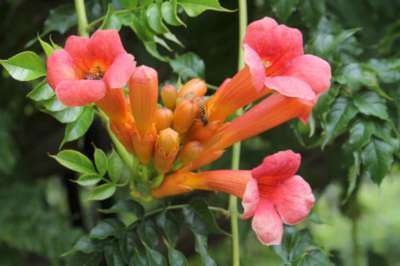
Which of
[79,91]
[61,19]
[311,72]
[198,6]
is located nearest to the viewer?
[79,91]

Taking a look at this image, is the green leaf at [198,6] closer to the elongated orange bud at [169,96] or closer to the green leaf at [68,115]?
the elongated orange bud at [169,96]

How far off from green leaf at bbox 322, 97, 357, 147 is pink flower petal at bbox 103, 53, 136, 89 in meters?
0.61

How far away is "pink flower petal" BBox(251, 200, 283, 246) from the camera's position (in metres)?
1.36

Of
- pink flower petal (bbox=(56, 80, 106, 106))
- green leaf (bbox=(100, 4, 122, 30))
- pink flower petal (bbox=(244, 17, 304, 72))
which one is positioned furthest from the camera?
green leaf (bbox=(100, 4, 122, 30))

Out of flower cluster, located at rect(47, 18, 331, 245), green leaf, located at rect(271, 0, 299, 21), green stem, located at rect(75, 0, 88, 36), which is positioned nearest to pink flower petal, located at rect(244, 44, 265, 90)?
flower cluster, located at rect(47, 18, 331, 245)

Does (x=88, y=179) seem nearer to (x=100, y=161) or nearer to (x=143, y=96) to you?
(x=100, y=161)

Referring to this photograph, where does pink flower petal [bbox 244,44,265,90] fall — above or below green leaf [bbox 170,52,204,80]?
above

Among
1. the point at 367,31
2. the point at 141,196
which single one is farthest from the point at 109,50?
the point at 367,31

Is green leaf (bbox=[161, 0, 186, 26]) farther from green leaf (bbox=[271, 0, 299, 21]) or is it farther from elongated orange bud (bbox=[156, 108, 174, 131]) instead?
green leaf (bbox=[271, 0, 299, 21])

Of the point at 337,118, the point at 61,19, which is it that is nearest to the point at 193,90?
the point at 337,118

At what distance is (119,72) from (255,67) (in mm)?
237

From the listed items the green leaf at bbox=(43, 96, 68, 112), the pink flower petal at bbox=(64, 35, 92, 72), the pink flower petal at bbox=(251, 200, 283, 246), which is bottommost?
the pink flower petal at bbox=(251, 200, 283, 246)

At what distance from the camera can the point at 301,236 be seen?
1769mm

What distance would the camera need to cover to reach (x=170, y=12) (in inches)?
65.0
